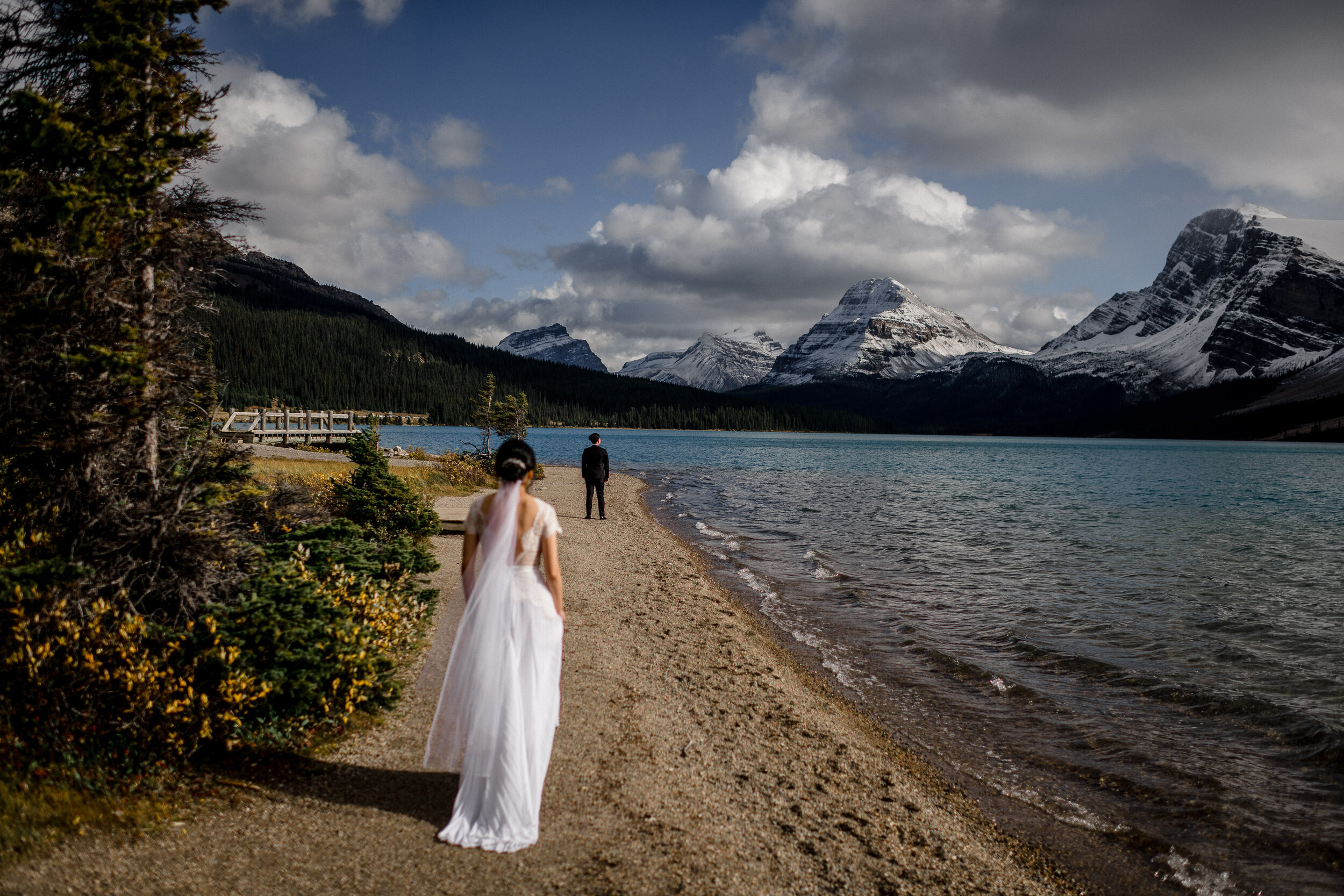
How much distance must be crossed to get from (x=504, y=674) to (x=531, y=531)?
1.16 metres

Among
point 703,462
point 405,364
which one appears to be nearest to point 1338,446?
point 703,462

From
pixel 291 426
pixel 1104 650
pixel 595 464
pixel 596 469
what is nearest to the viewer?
pixel 1104 650

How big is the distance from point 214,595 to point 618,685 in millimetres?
4894

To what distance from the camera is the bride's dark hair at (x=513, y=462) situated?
5707mm

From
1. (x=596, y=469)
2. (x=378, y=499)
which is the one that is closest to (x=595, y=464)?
(x=596, y=469)

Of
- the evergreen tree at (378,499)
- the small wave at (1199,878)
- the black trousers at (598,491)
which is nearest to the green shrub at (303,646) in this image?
the evergreen tree at (378,499)

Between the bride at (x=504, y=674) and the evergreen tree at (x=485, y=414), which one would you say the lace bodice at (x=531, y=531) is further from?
the evergreen tree at (x=485, y=414)

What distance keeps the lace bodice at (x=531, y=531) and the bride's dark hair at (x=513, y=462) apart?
0.25 m

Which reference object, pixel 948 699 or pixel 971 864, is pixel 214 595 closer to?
pixel 971 864

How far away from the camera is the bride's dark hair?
Result: 5.71 meters

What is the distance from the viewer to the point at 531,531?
18.8 ft

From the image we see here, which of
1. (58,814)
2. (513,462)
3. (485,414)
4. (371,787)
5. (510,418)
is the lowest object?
(371,787)

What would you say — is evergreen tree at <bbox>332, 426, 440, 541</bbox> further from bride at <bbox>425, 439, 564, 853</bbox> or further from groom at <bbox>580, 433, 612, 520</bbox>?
bride at <bbox>425, 439, 564, 853</bbox>

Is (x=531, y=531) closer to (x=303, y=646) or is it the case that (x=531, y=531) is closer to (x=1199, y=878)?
(x=303, y=646)
